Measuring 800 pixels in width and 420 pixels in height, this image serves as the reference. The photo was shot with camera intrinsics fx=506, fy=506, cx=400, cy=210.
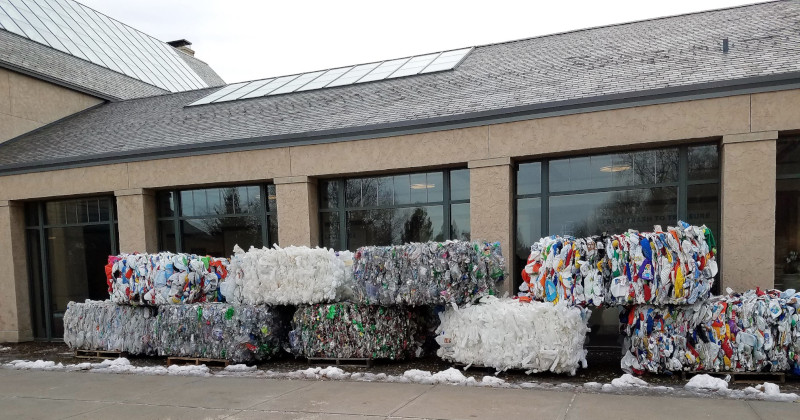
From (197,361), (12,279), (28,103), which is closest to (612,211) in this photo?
(197,361)

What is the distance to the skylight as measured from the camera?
44.7 feet

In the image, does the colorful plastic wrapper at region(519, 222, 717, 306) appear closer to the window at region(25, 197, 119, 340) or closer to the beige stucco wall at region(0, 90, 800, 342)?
the beige stucco wall at region(0, 90, 800, 342)

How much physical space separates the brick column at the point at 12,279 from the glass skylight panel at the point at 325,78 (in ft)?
26.1

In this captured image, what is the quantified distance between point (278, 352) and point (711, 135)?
7816mm

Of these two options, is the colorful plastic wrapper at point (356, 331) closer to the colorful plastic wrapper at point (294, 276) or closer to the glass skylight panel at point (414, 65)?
the colorful plastic wrapper at point (294, 276)

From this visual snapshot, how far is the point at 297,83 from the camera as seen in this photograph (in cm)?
1521

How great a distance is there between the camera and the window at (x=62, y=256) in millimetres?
12554

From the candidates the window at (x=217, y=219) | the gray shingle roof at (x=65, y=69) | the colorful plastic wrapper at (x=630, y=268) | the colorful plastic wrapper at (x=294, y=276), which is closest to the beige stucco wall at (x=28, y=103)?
the gray shingle roof at (x=65, y=69)

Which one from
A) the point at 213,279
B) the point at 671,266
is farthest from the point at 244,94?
the point at 671,266

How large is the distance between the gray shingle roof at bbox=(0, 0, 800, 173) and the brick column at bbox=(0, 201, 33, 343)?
1276mm

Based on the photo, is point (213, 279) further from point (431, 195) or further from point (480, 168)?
point (480, 168)

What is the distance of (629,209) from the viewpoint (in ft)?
28.2

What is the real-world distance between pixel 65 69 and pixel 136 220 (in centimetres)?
775

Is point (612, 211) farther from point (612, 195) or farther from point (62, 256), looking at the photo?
point (62, 256)
